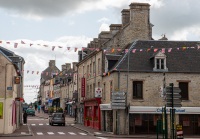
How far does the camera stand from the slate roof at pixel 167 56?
39.1 metres

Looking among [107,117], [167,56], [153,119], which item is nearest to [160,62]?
[167,56]

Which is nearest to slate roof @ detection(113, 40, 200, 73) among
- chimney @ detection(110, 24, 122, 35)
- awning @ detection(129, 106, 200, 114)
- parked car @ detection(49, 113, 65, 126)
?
awning @ detection(129, 106, 200, 114)

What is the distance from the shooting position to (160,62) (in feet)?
128

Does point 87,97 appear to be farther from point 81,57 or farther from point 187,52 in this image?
point 187,52

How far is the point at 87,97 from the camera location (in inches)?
2020

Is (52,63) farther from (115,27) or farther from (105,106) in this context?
(105,106)

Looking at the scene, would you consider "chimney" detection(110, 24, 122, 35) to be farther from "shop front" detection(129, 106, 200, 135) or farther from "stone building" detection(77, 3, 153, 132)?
"shop front" detection(129, 106, 200, 135)

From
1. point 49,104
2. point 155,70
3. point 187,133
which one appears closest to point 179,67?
point 155,70

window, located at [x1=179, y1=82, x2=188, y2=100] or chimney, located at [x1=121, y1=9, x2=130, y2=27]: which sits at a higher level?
chimney, located at [x1=121, y1=9, x2=130, y2=27]

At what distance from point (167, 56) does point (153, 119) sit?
6.19 m

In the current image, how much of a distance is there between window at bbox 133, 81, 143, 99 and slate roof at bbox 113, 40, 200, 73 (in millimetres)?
1187

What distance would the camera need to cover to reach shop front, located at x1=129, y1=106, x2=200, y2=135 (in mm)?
38312

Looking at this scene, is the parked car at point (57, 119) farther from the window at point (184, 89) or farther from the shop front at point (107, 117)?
the window at point (184, 89)

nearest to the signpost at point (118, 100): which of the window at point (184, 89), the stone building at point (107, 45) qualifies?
the stone building at point (107, 45)
